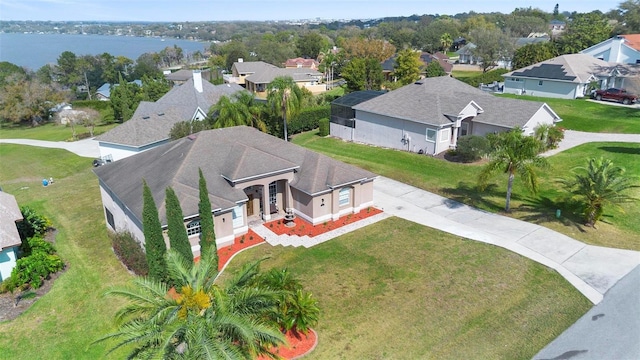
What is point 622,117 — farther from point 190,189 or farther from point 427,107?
point 190,189

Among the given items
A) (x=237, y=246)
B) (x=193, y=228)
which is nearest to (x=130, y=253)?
(x=193, y=228)

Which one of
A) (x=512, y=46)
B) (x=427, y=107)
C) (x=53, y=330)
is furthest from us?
(x=512, y=46)

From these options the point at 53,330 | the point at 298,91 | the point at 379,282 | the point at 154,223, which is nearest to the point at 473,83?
the point at 298,91

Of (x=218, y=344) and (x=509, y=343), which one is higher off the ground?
(x=218, y=344)

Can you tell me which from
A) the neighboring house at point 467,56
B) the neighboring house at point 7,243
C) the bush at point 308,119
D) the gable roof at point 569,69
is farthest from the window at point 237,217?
the neighboring house at point 467,56

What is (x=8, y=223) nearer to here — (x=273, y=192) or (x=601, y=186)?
(x=273, y=192)

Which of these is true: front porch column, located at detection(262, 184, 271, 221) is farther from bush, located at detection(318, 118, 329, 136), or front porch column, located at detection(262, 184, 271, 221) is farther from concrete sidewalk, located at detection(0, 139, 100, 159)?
concrete sidewalk, located at detection(0, 139, 100, 159)
